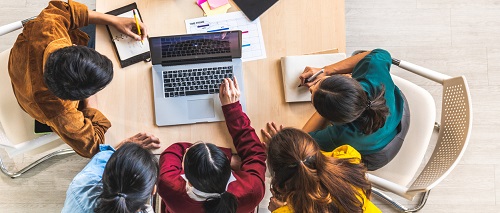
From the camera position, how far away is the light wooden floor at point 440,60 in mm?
2170

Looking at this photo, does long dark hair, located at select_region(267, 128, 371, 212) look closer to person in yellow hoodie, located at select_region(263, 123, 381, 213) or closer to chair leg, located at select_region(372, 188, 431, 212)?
person in yellow hoodie, located at select_region(263, 123, 381, 213)

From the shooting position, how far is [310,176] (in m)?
1.18

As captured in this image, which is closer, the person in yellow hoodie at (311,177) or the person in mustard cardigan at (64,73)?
the person in yellow hoodie at (311,177)

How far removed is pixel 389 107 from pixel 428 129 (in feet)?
0.99

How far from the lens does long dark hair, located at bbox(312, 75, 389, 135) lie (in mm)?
1288

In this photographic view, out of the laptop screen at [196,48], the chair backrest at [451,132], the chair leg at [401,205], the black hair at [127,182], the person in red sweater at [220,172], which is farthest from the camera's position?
the chair leg at [401,205]

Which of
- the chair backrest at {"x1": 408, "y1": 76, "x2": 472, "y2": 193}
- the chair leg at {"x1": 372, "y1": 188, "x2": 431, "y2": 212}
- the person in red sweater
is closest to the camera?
the person in red sweater

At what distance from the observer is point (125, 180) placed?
3.97ft

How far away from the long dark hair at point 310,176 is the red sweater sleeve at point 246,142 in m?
0.18

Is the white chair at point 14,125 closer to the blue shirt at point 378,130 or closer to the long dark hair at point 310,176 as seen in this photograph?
the long dark hair at point 310,176

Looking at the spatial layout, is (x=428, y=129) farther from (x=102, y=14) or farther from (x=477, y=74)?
(x=102, y=14)

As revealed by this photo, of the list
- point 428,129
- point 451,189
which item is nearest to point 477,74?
point 451,189

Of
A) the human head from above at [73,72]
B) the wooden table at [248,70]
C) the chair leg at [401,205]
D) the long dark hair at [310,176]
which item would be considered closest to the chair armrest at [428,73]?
the wooden table at [248,70]

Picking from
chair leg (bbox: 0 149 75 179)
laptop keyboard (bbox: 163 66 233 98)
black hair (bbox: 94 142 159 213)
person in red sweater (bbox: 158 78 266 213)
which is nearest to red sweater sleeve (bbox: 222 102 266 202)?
person in red sweater (bbox: 158 78 266 213)
